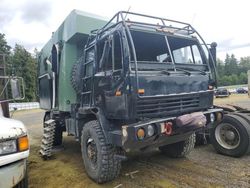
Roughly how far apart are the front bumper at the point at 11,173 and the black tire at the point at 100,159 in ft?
5.26

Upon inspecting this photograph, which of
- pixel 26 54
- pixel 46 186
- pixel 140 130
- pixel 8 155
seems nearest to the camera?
pixel 8 155

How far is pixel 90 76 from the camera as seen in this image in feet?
18.5

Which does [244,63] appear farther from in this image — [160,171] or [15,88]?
[15,88]

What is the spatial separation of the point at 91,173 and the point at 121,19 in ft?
9.33

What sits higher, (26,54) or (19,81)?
(26,54)

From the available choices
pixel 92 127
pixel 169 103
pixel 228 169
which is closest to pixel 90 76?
pixel 92 127

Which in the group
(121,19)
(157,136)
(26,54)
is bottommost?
(157,136)

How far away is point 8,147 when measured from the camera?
132 inches

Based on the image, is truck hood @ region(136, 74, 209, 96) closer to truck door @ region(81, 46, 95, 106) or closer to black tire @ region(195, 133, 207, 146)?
truck door @ region(81, 46, 95, 106)

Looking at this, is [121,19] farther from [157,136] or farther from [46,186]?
[46,186]

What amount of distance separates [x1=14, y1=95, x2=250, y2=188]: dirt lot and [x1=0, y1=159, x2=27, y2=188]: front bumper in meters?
1.70

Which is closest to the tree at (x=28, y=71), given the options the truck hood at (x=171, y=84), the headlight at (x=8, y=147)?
the truck hood at (x=171, y=84)

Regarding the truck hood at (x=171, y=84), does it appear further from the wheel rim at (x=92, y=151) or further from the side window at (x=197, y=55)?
the wheel rim at (x=92, y=151)

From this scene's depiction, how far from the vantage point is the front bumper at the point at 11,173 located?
3.25 m
